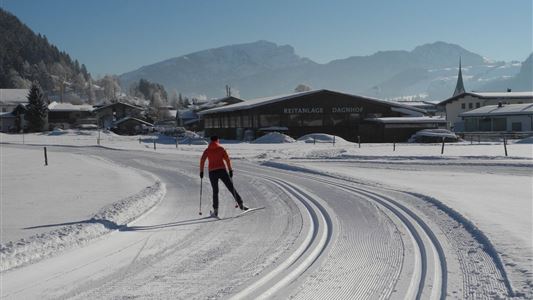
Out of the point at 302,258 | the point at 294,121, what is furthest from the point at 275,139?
the point at 302,258

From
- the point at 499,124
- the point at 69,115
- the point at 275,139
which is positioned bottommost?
the point at 275,139

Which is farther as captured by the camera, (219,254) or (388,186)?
(388,186)

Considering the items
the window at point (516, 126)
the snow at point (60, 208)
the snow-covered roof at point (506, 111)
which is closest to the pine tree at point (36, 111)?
the snow-covered roof at point (506, 111)

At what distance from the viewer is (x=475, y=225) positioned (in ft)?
27.7

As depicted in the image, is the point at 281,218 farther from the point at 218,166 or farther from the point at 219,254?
the point at 219,254

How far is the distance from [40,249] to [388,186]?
990 cm

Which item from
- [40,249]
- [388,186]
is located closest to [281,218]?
[40,249]

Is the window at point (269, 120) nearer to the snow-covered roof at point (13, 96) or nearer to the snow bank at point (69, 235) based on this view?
the snow bank at point (69, 235)

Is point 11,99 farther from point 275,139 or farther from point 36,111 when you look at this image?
point 275,139

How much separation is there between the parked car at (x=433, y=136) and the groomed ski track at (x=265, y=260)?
3678 cm

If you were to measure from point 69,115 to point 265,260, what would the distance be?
99.9 m

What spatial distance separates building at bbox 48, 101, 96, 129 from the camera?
9625cm

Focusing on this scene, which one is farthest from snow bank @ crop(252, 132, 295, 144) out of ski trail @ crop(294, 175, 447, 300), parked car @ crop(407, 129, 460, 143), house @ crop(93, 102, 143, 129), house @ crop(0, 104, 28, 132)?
house @ crop(0, 104, 28, 132)

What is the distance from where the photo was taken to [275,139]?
157ft
